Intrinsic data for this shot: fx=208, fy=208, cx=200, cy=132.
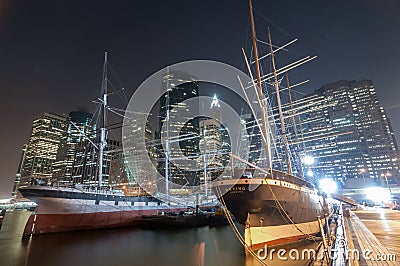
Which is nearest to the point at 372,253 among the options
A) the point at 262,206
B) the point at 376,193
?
the point at 262,206

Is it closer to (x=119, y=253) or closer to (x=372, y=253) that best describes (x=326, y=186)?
(x=372, y=253)

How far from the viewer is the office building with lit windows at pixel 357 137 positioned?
101188 millimetres

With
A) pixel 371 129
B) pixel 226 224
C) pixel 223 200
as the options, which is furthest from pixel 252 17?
pixel 371 129

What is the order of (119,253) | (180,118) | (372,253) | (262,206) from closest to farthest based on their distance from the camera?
(372,253), (262,206), (119,253), (180,118)

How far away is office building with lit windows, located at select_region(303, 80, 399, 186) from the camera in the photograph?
10119 cm

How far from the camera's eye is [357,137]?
108125mm

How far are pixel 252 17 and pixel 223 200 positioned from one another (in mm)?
14571

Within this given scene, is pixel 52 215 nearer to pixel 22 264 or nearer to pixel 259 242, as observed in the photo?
pixel 22 264

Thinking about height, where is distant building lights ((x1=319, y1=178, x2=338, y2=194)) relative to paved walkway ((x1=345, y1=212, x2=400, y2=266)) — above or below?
above

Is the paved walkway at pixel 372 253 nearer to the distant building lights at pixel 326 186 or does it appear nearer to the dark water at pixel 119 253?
the dark water at pixel 119 253

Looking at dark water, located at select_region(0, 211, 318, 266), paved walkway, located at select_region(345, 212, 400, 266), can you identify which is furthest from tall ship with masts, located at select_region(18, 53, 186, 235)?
paved walkway, located at select_region(345, 212, 400, 266)

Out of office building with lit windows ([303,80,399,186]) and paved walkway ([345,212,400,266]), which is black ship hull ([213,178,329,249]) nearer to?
paved walkway ([345,212,400,266])

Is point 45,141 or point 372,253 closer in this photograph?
point 372,253

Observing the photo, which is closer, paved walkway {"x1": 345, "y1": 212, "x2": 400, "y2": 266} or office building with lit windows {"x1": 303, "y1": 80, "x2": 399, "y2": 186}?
paved walkway {"x1": 345, "y1": 212, "x2": 400, "y2": 266}
